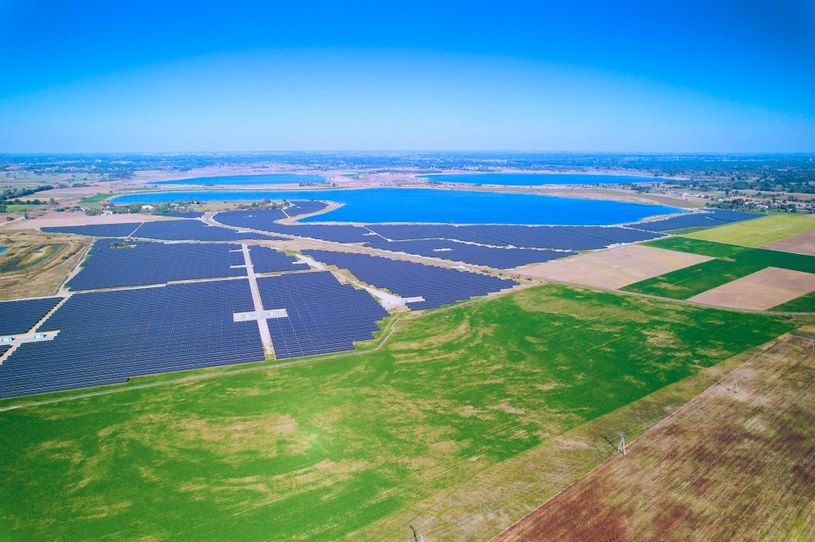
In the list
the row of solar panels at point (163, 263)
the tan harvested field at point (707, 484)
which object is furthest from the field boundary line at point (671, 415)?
the row of solar panels at point (163, 263)

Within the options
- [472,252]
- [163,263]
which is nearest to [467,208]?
[472,252]

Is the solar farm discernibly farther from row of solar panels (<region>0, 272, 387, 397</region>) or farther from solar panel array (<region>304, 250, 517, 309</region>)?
solar panel array (<region>304, 250, 517, 309</region>)

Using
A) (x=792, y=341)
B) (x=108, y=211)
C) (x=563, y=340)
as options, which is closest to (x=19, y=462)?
(x=563, y=340)

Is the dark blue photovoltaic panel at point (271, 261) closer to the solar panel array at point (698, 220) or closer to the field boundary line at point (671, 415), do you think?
the field boundary line at point (671, 415)

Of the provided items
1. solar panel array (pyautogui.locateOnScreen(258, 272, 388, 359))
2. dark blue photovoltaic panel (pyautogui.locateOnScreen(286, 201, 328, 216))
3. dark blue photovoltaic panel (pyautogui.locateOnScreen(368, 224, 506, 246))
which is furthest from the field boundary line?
dark blue photovoltaic panel (pyautogui.locateOnScreen(286, 201, 328, 216))

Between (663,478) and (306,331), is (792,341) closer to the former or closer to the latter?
(663,478)

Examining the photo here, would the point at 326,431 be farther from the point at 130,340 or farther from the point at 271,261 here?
the point at 271,261
